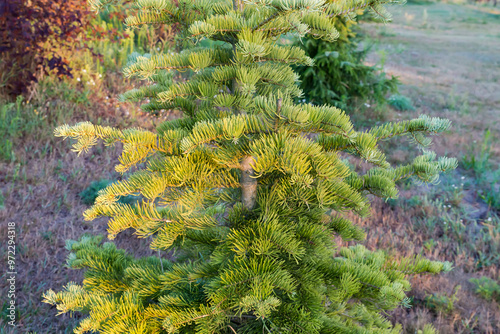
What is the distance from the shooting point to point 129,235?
4.60 m

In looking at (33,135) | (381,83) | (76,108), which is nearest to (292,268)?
(33,135)

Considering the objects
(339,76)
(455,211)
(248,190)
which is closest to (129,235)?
(248,190)

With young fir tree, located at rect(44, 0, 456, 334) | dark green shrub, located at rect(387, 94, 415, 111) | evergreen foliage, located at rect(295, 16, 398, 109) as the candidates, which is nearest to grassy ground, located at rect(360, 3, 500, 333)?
dark green shrub, located at rect(387, 94, 415, 111)

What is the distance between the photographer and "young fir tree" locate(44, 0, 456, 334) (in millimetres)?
1573

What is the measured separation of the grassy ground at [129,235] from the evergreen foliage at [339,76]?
1.94 feet

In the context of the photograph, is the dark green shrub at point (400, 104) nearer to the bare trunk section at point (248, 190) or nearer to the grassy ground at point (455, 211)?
the grassy ground at point (455, 211)

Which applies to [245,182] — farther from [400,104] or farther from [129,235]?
[400,104]

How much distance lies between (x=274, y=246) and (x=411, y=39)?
2131cm

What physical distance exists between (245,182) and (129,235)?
3.13m

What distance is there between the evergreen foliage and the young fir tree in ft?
19.4

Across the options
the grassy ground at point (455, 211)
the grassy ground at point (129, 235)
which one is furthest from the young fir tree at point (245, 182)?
the grassy ground at point (455, 211)

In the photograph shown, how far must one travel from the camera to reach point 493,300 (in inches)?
148

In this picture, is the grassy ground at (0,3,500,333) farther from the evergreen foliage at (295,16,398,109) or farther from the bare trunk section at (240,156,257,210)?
the bare trunk section at (240,156,257,210)

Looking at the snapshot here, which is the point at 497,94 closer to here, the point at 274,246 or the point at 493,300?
the point at 493,300
